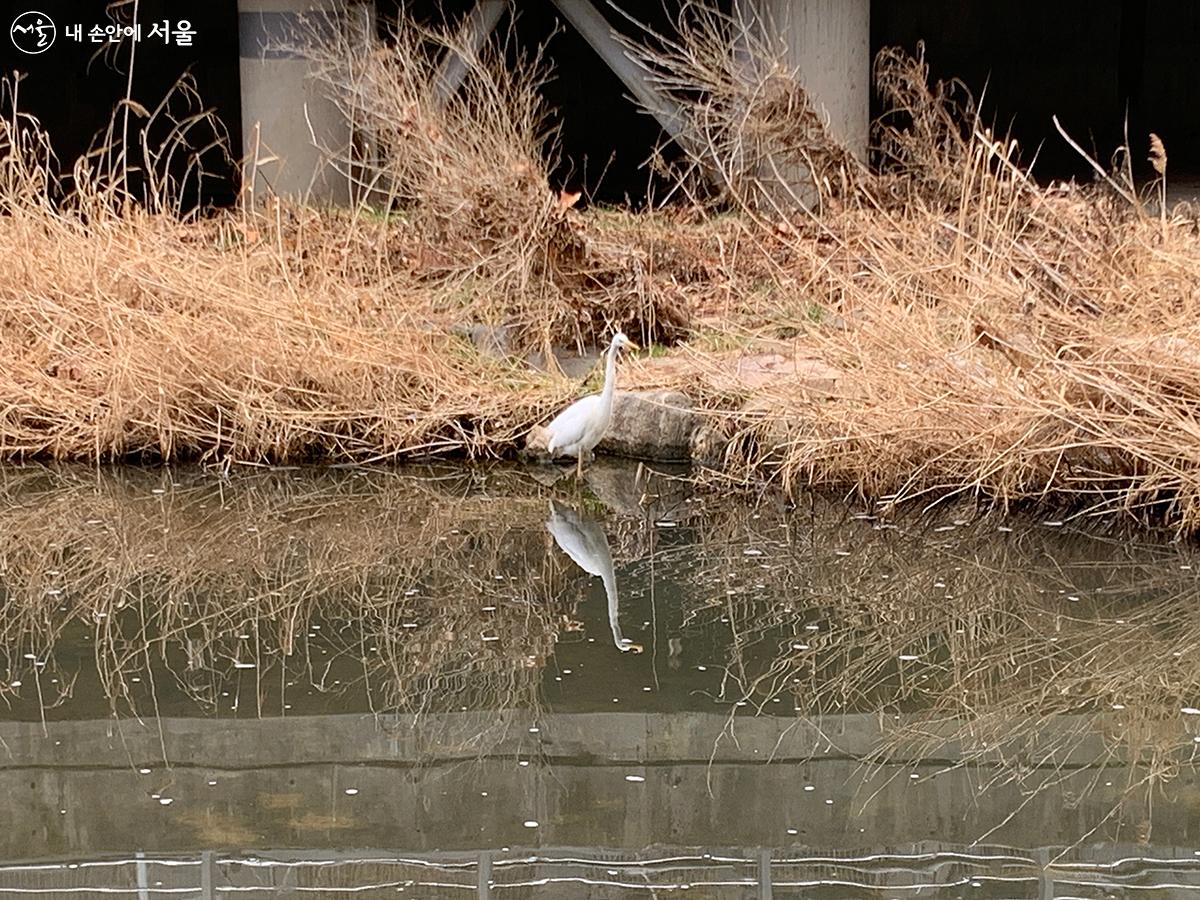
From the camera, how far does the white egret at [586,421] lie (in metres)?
7.05

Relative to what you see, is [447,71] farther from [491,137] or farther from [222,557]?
[222,557]

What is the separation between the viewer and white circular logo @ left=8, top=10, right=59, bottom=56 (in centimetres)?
1271

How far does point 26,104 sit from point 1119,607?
9.76 meters

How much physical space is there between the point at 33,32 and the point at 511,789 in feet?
32.0

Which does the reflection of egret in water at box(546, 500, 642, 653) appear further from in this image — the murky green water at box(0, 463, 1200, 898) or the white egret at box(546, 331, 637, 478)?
the white egret at box(546, 331, 637, 478)

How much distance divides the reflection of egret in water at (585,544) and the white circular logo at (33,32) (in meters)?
7.32

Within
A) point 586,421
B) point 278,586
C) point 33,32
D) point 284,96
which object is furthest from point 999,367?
point 33,32

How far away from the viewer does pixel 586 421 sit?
23.4 feet

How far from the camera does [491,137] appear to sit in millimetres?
8391

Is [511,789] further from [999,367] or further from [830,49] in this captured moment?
[830,49]

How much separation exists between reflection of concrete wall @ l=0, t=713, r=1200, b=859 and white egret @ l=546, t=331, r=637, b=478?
226 cm

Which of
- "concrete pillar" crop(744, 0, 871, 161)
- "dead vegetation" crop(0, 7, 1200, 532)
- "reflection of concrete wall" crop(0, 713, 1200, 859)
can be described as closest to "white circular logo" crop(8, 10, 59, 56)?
"dead vegetation" crop(0, 7, 1200, 532)

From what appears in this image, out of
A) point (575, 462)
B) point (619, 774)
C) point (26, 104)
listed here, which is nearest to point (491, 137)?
point (575, 462)

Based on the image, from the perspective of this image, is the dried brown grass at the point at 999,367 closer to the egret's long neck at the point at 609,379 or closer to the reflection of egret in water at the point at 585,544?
the egret's long neck at the point at 609,379
